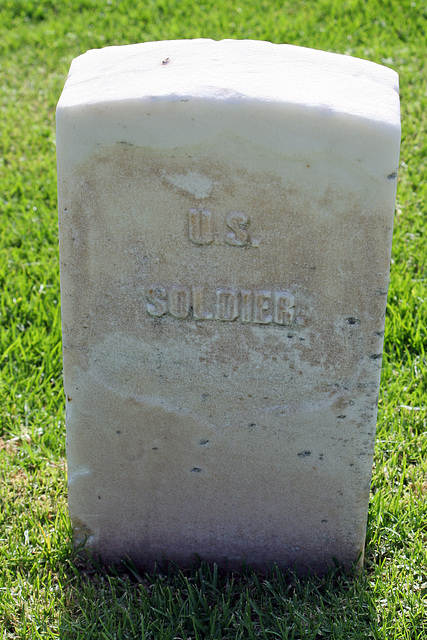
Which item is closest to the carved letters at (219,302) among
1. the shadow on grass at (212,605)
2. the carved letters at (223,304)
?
the carved letters at (223,304)

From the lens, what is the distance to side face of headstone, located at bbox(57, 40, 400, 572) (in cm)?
177

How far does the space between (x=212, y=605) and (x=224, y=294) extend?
0.90 m

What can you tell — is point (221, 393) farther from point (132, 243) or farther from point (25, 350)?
point (25, 350)

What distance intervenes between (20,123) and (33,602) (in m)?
3.21

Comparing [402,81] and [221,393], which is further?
[402,81]

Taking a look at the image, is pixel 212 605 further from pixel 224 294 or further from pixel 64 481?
pixel 224 294

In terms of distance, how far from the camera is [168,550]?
7.47 feet

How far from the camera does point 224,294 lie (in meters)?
1.92

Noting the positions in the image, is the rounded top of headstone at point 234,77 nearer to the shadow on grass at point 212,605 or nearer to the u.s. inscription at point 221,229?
the u.s. inscription at point 221,229

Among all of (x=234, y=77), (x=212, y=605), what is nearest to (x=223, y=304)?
(x=234, y=77)

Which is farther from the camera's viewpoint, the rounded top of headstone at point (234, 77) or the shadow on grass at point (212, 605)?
the shadow on grass at point (212, 605)

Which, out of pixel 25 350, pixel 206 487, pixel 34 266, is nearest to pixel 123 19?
pixel 34 266

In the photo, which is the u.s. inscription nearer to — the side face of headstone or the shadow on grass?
the side face of headstone

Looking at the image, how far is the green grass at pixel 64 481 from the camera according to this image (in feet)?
6.86
